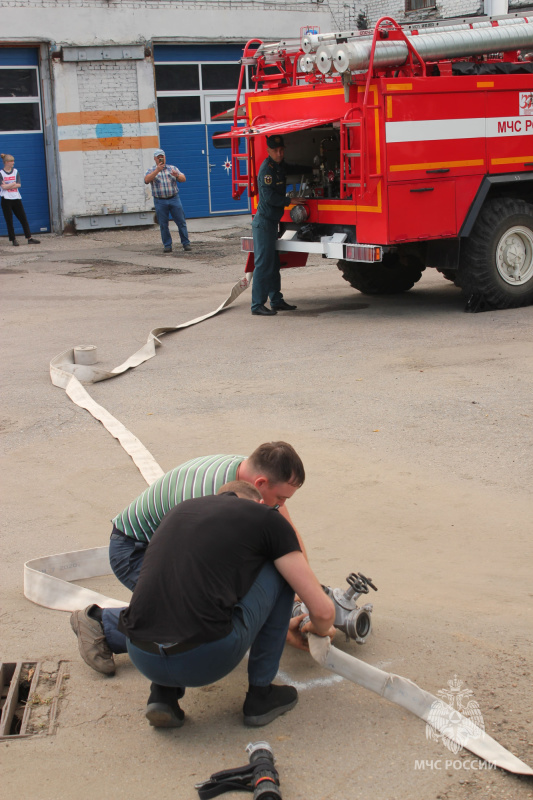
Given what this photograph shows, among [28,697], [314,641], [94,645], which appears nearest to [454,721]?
[314,641]

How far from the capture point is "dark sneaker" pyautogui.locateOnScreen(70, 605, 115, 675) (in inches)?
144

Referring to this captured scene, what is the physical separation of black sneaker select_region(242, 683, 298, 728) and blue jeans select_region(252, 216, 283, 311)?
8223 millimetres

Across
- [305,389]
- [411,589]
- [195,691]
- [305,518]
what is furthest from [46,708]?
[305,389]

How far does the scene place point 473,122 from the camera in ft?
33.3

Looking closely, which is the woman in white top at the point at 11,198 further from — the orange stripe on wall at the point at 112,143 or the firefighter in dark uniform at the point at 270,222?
the firefighter in dark uniform at the point at 270,222

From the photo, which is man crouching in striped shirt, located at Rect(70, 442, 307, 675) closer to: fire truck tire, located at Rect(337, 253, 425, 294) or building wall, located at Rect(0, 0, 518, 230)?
fire truck tire, located at Rect(337, 253, 425, 294)

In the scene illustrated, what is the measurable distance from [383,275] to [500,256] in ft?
6.50

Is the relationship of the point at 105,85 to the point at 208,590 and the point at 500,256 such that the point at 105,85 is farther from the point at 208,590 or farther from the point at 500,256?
the point at 208,590

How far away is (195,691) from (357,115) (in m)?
7.59

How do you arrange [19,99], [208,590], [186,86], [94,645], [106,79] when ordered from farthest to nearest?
[186,86] → [106,79] → [19,99] → [94,645] → [208,590]

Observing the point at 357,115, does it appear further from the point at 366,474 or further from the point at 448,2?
the point at 448,2

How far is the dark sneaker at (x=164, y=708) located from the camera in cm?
325

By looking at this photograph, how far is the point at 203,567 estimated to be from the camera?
3.12 meters

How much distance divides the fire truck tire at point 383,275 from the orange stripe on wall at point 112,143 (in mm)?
9819
